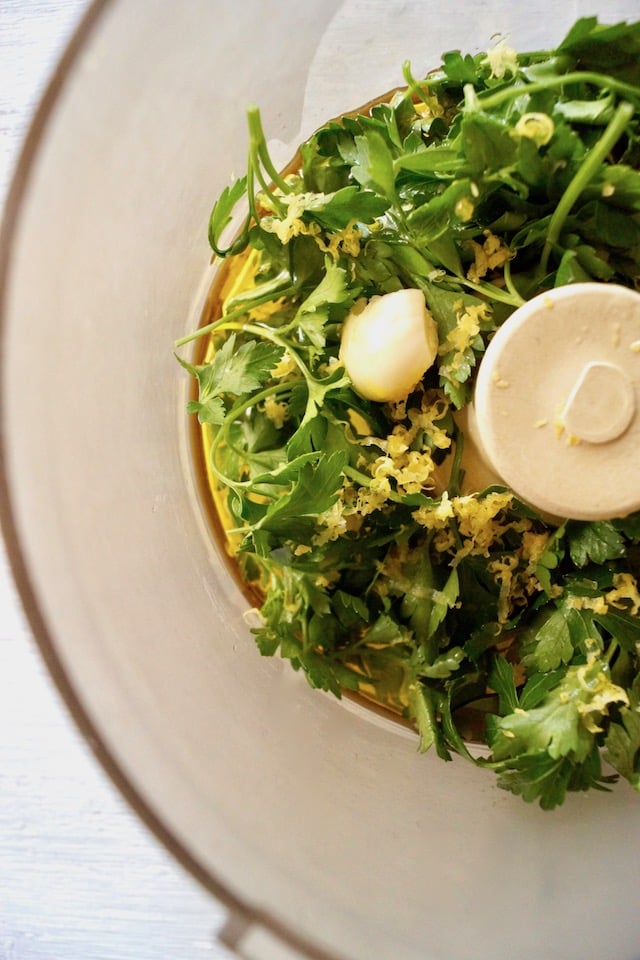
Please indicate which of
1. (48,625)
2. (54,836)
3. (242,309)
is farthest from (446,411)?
(54,836)

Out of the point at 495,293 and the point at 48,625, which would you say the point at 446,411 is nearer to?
the point at 495,293

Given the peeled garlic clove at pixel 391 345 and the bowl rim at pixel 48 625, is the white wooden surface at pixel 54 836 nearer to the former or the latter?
the bowl rim at pixel 48 625

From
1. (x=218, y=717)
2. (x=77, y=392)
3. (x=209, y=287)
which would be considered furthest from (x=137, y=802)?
(x=209, y=287)

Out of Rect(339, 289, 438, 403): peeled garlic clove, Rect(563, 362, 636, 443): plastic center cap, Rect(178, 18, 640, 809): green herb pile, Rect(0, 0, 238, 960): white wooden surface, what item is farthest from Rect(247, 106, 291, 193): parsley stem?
Rect(0, 0, 238, 960): white wooden surface

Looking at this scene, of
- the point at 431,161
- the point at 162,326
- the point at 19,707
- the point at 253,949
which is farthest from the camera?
the point at 19,707

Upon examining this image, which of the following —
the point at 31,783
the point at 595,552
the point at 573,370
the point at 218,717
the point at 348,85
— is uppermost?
the point at 348,85

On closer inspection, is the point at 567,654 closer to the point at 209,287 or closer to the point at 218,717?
the point at 218,717
